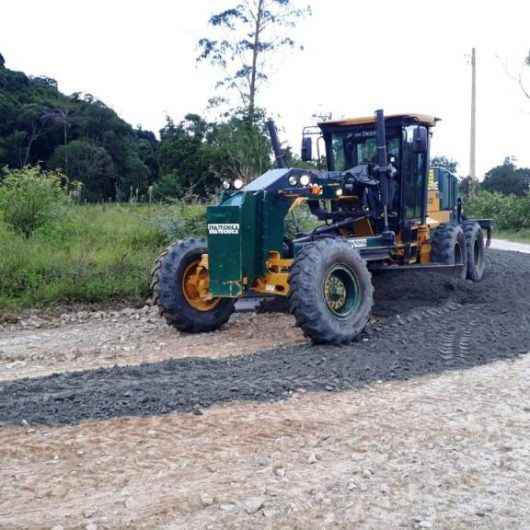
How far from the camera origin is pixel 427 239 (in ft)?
38.4

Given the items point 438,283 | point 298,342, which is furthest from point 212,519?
point 438,283

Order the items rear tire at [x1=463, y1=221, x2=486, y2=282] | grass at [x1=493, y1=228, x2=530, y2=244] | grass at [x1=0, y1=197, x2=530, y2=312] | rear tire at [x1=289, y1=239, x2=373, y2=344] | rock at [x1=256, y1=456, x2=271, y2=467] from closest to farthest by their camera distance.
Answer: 1. rock at [x1=256, y1=456, x2=271, y2=467]
2. rear tire at [x1=289, y1=239, x2=373, y2=344]
3. grass at [x1=0, y1=197, x2=530, y2=312]
4. rear tire at [x1=463, y1=221, x2=486, y2=282]
5. grass at [x1=493, y1=228, x2=530, y2=244]

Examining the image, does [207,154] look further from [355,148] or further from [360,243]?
[360,243]

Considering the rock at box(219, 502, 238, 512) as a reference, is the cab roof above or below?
above

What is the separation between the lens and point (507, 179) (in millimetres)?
60688

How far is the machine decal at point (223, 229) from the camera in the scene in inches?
336

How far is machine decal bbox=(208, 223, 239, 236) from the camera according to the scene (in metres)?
8.53

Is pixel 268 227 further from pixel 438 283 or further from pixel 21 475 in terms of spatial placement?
pixel 21 475

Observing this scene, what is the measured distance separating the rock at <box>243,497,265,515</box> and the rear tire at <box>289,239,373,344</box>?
369 cm

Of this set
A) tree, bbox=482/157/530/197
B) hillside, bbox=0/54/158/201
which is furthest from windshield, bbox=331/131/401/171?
tree, bbox=482/157/530/197

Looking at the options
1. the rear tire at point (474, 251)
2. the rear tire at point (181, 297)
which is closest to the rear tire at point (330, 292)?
the rear tire at point (181, 297)

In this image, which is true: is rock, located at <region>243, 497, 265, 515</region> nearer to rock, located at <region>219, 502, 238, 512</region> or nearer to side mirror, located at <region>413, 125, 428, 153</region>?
rock, located at <region>219, 502, 238, 512</region>

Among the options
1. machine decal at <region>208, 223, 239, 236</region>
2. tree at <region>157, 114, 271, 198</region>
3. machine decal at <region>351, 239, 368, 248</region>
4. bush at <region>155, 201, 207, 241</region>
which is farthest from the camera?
tree at <region>157, 114, 271, 198</region>

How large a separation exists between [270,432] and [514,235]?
27.5 metres
